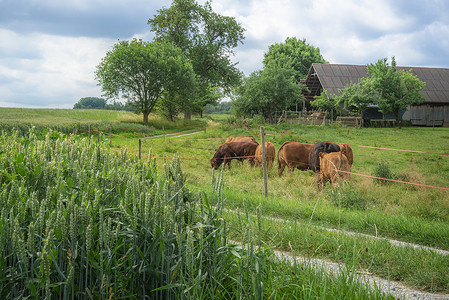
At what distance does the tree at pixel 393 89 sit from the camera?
117 feet

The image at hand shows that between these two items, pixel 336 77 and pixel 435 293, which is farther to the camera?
pixel 336 77

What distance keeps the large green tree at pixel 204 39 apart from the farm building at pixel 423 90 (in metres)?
12.9

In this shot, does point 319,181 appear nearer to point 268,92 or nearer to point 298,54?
point 268,92

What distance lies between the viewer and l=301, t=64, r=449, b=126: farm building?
4019 centimetres

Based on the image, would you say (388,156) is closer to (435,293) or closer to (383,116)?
(435,293)

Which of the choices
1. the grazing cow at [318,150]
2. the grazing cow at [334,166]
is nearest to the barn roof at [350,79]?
the grazing cow at [318,150]

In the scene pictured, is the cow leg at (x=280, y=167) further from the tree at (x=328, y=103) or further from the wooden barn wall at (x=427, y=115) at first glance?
the wooden barn wall at (x=427, y=115)

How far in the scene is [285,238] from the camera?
5238mm

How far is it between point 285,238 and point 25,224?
355cm

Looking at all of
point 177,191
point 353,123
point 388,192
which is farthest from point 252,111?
point 177,191

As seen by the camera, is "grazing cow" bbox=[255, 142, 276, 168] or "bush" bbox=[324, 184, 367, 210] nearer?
"bush" bbox=[324, 184, 367, 210]

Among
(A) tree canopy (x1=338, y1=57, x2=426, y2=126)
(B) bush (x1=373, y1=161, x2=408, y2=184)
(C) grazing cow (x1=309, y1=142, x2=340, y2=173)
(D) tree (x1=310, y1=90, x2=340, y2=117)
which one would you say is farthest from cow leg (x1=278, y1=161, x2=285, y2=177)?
(D) tree (x1=310, y1=90, x2=340, y2=117)

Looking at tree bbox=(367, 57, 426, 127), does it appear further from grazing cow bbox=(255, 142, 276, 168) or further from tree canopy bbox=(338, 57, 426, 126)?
grazing cow bbox=(255, 142, 276, 168)

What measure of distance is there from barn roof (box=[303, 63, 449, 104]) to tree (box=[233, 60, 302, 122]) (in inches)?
202
